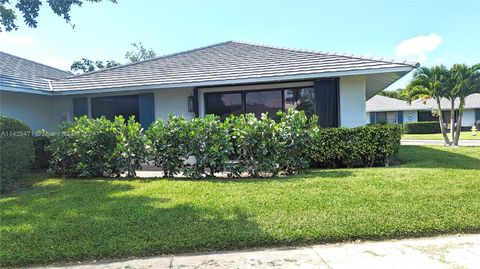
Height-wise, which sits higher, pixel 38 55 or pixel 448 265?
pixel 38 55

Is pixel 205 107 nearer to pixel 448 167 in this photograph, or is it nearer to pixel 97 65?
pixel 448 167

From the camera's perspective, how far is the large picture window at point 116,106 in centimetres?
1277

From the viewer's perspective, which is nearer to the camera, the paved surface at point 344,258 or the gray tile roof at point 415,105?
the paved surface at point 344,258

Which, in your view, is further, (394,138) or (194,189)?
(394,138)

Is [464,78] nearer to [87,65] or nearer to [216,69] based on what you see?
[216,69]

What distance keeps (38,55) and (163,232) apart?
20.0 m

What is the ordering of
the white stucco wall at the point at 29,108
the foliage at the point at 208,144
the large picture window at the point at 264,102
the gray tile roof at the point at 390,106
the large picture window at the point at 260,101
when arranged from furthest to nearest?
the gray tile roof at the point at 390,106, the white stucco wall at the point at 29,108, the large picture window at the point at 264,102, the large picture window at the point at 260,101, the foliage at the point at 208,144

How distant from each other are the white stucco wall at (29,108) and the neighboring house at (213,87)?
0.03 m

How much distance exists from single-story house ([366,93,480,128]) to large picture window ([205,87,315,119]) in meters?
34.1

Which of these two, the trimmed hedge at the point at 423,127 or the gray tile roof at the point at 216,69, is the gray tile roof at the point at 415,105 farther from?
the gray tile roof at the point at 216,69

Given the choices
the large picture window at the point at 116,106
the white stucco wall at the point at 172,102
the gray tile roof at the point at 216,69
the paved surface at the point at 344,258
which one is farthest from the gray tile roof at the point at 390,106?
the paved surface at the point at 344,258

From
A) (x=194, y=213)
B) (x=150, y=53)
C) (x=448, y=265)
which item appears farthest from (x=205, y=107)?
(x=150, y=53)

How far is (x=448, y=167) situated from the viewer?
9141 mm

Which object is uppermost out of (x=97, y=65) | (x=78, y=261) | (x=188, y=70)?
(x=97, y=65)
